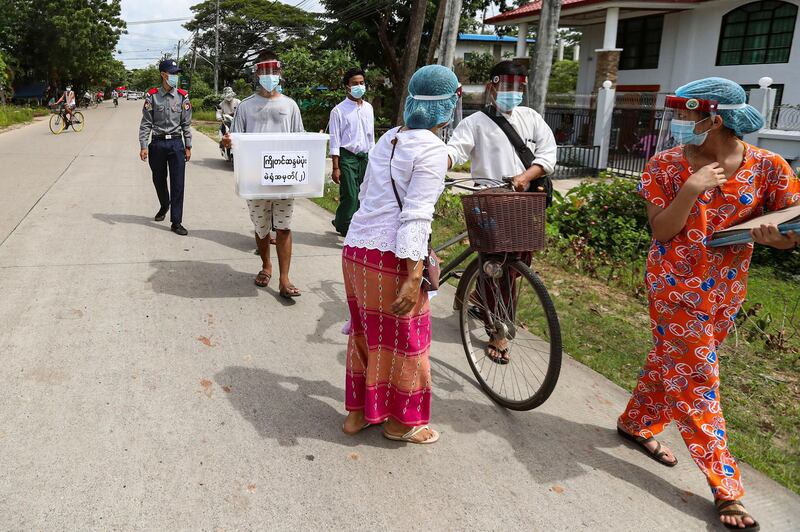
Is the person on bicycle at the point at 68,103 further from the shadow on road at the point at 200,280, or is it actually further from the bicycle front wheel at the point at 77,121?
the shadow on road at the point at 200,280

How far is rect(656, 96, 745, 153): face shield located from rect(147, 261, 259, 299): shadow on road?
377 cm

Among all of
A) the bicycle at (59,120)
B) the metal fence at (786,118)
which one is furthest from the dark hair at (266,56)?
the bicycle at (59,120)

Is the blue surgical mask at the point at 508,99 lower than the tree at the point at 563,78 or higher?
lower

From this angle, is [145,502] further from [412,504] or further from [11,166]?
[11,166]

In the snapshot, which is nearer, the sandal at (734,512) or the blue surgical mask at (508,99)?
the sandal at (734,512)

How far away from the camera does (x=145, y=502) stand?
9.07ft

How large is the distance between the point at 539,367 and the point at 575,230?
445cm

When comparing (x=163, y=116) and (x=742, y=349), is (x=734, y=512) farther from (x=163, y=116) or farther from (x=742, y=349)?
(x=163, y=116)

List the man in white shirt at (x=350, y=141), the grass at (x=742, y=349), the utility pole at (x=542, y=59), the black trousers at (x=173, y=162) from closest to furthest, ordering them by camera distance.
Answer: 1. the grass at (x=742, y=349)
2. the man in white shirt at (x=350, y=141)
3. the black trousers at (x=173, y=162)
4. the utility pole at (x=542, y=59)

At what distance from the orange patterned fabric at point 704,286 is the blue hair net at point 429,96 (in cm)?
100

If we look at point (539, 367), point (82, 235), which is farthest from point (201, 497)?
point (82, 235)

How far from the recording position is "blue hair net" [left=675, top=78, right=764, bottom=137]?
278cm

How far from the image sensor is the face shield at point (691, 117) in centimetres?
279

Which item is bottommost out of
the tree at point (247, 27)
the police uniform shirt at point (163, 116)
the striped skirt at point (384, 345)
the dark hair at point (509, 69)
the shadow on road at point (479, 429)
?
the shadow on road at point (479, 429)
